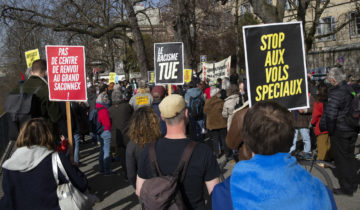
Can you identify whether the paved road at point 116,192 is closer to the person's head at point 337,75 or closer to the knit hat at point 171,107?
the person's head at point 337,75

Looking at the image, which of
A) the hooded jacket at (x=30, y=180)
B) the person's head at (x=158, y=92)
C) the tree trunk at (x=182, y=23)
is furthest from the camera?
the tree trunk at (x=182, y=23)

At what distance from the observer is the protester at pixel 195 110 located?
908 cm

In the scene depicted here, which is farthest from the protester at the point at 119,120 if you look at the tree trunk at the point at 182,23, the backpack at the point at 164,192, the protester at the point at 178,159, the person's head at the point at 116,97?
the tree trunk at the point at 182,23

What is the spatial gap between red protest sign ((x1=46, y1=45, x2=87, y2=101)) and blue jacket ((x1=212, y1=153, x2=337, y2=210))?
13.5ft

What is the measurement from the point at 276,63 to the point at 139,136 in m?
1.76

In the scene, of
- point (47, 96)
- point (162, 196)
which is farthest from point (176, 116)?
point (47, 96)

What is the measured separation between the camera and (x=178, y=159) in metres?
2.53

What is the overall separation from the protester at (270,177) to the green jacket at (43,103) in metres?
3.72

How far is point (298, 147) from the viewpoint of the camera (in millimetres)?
9008

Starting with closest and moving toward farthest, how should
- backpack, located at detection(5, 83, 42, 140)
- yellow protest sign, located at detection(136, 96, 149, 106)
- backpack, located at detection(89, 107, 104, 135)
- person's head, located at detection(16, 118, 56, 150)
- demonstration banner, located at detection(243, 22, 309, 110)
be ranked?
person's head, located at detection(16, 118, 56, 150)
demonstration banner, located at detection(243, 22, 309, 110)
backpack, located at detection(5, 83, 42, 140)
backpack, located at detection(89, 107, 104, 135)
yellow protest sign, located at detection(136, 96, 149, 106)

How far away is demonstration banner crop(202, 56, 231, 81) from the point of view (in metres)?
15.1

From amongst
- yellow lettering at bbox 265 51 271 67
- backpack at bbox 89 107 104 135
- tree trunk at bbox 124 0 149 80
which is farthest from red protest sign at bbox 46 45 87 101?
tree trunk at bbox 124 0 149 80

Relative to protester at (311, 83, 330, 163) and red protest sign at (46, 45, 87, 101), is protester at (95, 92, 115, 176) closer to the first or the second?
red protest sign at (46, 45, 87, 101)

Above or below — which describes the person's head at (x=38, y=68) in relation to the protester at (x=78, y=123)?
above
